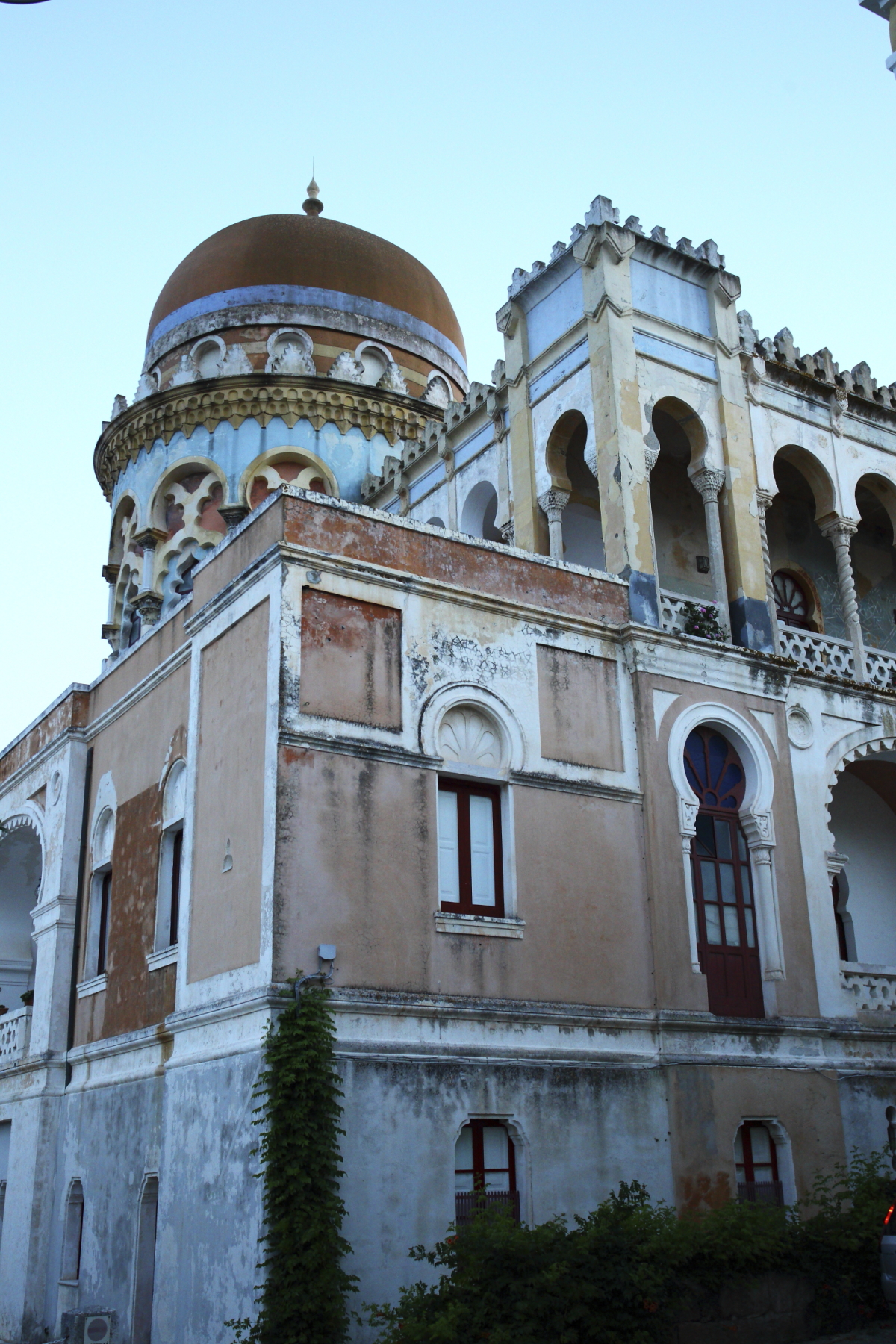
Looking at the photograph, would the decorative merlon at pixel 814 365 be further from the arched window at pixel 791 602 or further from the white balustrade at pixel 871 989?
the white balustrade at pixel 871 989

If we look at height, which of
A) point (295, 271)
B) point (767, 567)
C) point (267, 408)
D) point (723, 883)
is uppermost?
point (295, 271)

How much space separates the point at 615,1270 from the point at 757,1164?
4.57 meters

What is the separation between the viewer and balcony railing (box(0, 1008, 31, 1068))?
18.9 meters

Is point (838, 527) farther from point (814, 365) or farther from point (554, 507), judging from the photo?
point (554, 507)

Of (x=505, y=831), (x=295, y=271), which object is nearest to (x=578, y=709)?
(x=505, y=831)

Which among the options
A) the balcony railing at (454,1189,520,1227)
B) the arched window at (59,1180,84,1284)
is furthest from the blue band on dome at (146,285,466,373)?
the balcony railing at (454,1189,520,1227)

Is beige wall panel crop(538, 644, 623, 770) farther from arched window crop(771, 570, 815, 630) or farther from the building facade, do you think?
arched window crop(771, 570, 815, 630)

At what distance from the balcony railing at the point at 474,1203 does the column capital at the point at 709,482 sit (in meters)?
9.70

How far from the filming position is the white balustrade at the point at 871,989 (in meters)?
16.9

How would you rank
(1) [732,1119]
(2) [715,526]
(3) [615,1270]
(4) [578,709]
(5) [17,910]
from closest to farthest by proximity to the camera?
(3) [615,1270], (1) [732,1119], (4) [578,709], (2) [715,526], (5) [17,910]

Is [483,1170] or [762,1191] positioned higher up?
[483,1170]

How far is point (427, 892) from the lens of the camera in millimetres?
13734

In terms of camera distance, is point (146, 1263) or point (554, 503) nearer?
point (146, 1263)

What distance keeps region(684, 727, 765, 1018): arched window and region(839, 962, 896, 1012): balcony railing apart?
148cm
